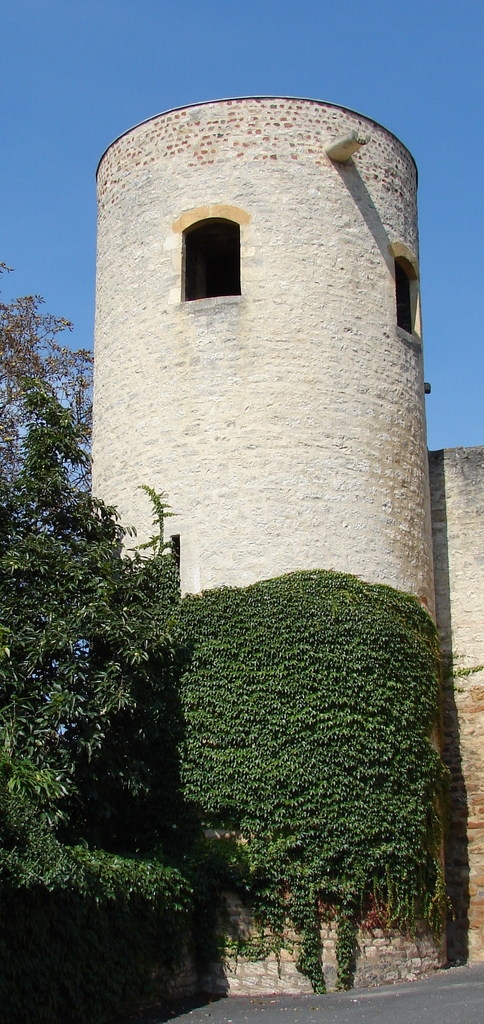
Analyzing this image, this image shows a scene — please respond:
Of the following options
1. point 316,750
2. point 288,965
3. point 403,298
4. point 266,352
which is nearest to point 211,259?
point 403,298

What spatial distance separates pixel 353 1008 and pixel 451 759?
451cm

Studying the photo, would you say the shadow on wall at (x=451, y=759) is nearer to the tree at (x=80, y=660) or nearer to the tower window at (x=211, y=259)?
the tower window at (x=211, y=259)

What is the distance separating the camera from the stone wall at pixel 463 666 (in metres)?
13.6

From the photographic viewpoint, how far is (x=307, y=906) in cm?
1079

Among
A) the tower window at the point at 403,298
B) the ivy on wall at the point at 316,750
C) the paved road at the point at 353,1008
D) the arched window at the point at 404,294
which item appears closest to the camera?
the paved road at the point at 353,1008

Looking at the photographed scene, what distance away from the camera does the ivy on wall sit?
10914mm

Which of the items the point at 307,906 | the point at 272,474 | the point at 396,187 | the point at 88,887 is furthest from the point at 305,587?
the point at 396,187

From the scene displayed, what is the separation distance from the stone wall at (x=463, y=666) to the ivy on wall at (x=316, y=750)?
184cm

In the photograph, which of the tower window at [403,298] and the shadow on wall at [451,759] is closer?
the shadow on wall at [451,759]

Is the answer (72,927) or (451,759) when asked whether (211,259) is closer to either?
(451,759)

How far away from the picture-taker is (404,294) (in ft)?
49.3

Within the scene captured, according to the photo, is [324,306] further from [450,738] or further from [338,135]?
[450,738]

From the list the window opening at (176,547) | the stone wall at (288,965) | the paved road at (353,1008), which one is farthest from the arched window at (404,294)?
the paved road at (353,1008)

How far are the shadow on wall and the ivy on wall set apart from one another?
70.9 inches
